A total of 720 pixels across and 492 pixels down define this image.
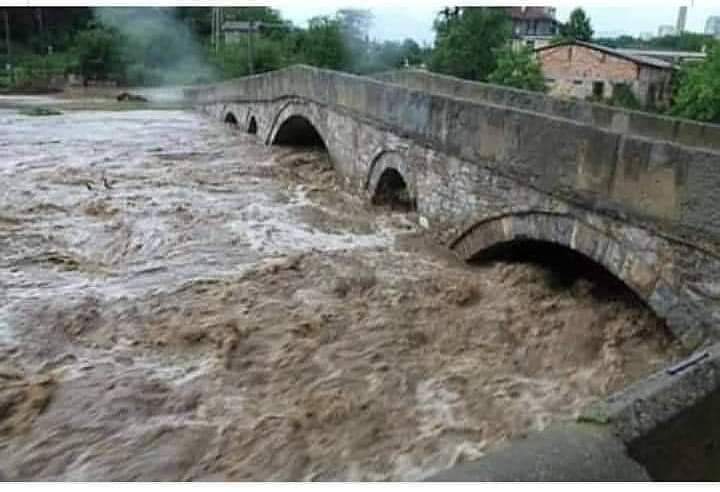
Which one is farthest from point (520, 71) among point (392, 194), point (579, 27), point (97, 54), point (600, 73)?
point (97, 54)

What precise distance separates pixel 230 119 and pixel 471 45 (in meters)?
14.8

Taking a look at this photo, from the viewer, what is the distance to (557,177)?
502cm

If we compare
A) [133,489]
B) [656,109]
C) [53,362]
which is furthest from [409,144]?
[656,109]

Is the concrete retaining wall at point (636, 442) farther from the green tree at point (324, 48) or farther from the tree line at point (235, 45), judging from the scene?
the green tree at point (324, 48)

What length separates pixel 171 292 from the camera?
540 centimetres

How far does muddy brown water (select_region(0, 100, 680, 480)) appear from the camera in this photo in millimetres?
3498

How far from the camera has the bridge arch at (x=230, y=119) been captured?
17828 mm

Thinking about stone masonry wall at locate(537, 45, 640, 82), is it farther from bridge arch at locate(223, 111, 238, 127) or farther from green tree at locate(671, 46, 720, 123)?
bridge arch at locate(223, 111, 238, 127)

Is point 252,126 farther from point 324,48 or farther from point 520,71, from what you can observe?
point 324,48

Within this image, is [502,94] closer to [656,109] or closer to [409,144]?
[409,144]

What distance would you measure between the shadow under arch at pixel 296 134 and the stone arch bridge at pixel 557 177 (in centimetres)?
286

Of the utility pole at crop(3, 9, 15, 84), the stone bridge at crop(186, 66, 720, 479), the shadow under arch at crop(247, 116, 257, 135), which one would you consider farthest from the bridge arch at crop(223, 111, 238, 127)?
the utility pole at crop(3, 9, 15, 84)

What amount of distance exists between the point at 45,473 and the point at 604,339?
11.4 ft

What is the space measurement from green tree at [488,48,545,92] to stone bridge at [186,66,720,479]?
16908 mm
